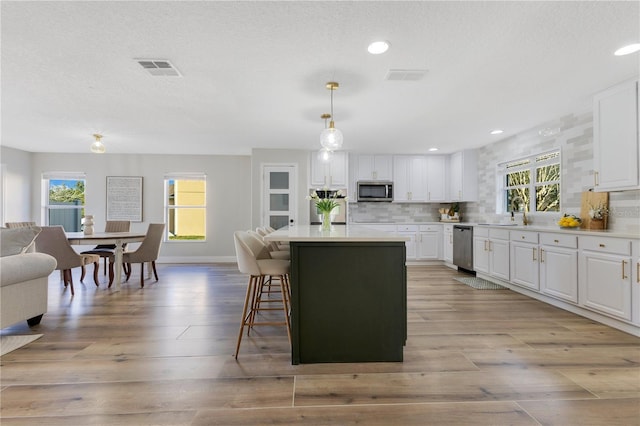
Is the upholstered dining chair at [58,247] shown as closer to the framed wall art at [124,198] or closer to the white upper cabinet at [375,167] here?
the framed wall art at [124,198]

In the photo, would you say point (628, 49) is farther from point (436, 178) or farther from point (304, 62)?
point (436, 178)

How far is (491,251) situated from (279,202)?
12.5 feet

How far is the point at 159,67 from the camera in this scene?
106 inches

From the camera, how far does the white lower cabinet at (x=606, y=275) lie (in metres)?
2.73

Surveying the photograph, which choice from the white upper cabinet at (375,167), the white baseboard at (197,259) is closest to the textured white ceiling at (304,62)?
the white upper cabinet at (375,167)

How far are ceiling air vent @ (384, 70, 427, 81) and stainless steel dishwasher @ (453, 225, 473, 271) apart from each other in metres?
3.32

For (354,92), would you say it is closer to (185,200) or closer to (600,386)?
(600,386)

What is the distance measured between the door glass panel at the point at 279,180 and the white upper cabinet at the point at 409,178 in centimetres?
231

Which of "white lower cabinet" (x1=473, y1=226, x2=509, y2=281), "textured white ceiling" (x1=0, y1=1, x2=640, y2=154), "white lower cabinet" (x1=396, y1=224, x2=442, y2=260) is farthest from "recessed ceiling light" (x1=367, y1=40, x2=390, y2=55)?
"white lower cabinet" (x1=396, y1=224, x2=442, y2=260)

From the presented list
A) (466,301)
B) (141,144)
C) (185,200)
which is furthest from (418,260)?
(141,144)

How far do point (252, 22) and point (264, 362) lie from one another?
2.35 metres

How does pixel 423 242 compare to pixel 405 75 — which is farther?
pixel 423 242

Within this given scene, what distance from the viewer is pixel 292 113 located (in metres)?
3.98

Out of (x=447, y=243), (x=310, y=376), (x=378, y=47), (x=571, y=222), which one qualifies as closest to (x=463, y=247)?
(x=447, y=243)
